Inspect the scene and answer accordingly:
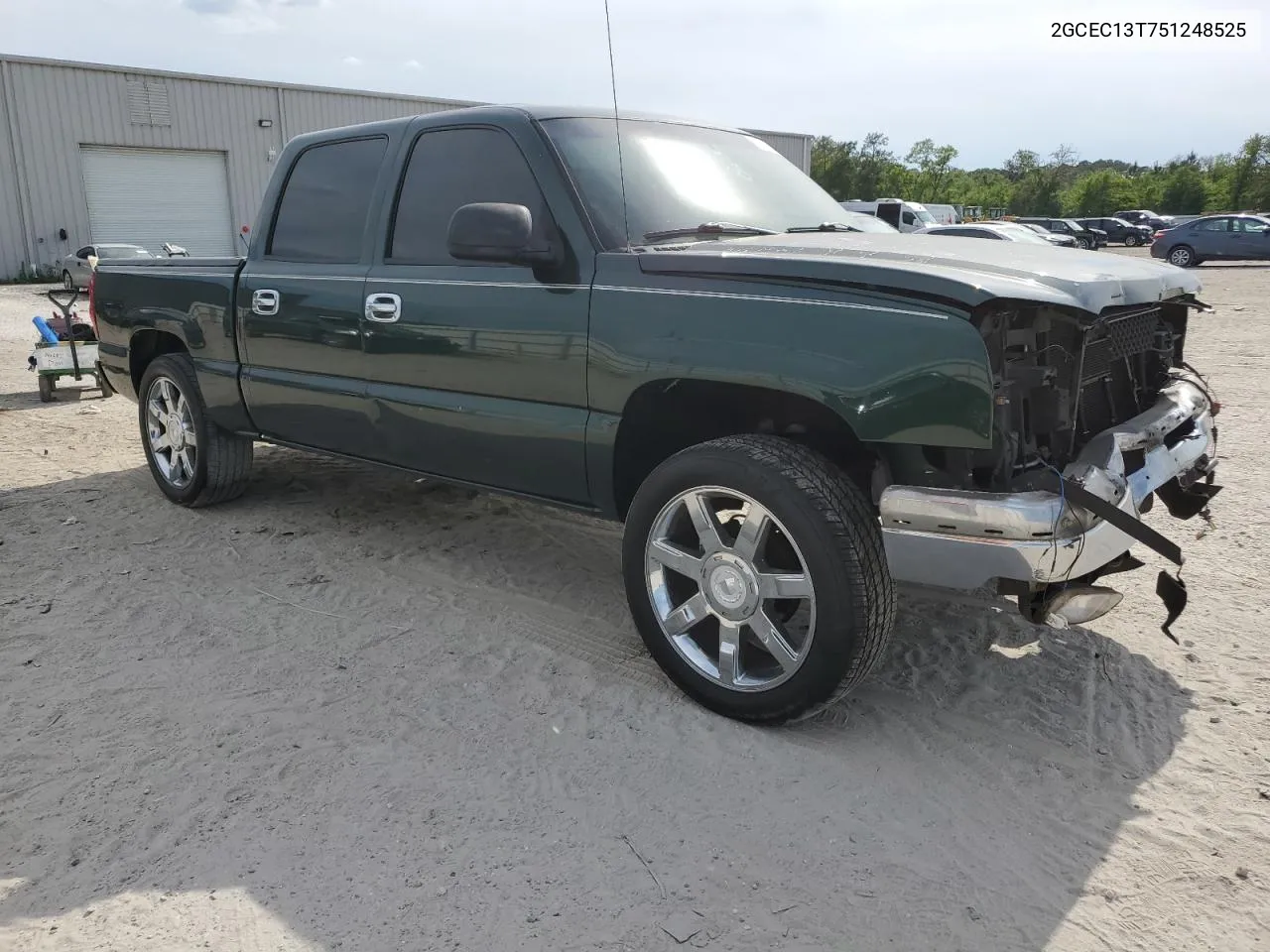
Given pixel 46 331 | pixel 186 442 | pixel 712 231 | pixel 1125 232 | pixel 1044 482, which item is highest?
pixel 712 231

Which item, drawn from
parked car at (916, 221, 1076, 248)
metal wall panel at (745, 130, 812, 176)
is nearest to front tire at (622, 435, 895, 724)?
parked car at (916, 221, 1076, 248)

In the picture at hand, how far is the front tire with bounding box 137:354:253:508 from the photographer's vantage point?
5523mm

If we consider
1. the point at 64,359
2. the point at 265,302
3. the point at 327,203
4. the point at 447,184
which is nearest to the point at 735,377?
A: the point at 447,184

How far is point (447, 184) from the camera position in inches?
163

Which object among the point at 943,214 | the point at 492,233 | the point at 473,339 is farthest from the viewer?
the point at 943,214

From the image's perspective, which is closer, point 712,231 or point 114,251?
point 712,231

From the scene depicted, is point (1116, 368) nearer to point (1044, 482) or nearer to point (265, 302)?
point (1044, 482)

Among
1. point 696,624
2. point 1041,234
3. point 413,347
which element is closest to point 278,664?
point 413,347

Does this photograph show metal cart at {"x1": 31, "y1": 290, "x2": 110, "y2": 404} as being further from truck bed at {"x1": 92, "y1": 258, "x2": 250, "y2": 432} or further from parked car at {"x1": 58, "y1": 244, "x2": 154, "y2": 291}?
parked car at {"x1": 58, "y1": 244, "x2": 154, "y2": 291}

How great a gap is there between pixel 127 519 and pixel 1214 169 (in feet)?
203

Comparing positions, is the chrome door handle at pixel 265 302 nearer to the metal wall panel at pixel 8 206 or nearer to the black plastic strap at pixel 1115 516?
the black plastic strap at pixel 1115 516

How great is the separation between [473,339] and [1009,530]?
2.08 m

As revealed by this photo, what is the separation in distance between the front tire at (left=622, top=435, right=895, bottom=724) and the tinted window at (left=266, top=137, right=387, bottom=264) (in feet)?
6.82

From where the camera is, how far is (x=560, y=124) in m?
3.81
